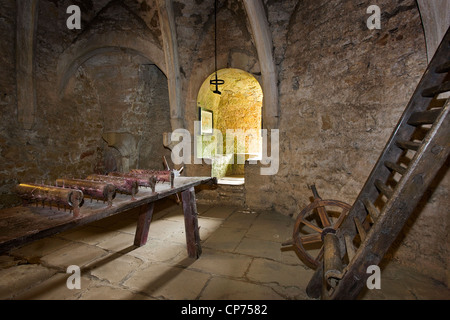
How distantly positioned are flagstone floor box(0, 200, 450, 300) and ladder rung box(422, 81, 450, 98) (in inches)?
74.2

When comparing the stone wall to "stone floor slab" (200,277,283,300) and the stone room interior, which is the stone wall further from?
"stone floor slab" (200,277,283,300)

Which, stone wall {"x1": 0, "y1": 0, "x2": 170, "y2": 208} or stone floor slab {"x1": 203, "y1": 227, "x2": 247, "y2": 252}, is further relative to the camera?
stone wall {"x1": 0, "y1": 0, "x2": 170, "y2": 208}

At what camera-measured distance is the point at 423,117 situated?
168 cm

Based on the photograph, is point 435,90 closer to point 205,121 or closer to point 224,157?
point 205,121

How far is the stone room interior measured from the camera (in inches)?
70.5

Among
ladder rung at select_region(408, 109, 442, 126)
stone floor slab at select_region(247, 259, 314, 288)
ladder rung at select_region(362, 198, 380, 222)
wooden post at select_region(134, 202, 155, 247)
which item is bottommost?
stone floor slab at select_region(247, 259, 314, 288)

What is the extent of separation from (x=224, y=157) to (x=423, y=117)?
221 inches

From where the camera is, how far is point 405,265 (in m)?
2.73

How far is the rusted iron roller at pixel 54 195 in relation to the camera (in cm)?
153

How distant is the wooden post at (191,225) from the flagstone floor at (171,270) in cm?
11

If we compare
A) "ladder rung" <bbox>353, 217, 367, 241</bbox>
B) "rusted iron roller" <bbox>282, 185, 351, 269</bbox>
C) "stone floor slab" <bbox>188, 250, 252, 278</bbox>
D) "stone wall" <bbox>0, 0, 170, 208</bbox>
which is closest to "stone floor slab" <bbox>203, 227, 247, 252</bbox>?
"stone floor slab" <bbox>188, 250, 252, 278</bbox>

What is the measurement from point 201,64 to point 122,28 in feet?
6.89

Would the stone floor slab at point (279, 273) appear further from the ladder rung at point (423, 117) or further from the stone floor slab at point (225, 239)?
the ladder rung at point (423, 117)

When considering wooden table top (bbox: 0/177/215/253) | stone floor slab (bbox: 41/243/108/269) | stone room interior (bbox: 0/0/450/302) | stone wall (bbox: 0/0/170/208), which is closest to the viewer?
wooden table top (bbox: 0/177/215/253)
